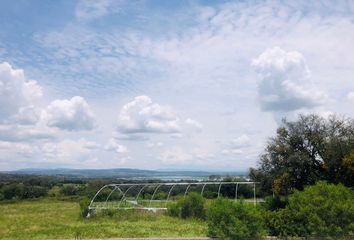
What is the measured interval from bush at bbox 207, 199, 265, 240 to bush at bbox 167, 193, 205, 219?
9049 mm

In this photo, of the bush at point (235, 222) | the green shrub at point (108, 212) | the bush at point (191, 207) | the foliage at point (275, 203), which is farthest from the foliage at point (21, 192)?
the bush at point (235, 222)

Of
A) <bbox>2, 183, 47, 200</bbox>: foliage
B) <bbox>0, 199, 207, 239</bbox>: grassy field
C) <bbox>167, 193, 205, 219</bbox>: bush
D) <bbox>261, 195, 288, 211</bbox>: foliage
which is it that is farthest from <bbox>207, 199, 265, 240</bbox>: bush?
<bbox>2, 183, 47, 200</bbox>: foliage

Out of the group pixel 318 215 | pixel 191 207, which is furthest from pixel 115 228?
pixel 318 215

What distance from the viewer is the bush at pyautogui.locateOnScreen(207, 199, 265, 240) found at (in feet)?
38.6

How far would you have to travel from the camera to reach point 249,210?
12.2 m

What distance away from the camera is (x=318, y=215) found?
12.0 metres

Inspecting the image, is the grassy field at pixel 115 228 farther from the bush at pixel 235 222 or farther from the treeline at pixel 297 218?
the treeline at pixel 297 218

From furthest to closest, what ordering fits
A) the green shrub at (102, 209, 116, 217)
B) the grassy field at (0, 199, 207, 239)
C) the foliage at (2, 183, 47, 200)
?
the foliage at (2, 183, 47, 200) < the green shrub at (102, 209, 116, 217) < the grassy field at (0, 199, 207, 239)

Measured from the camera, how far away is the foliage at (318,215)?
11.7 meters

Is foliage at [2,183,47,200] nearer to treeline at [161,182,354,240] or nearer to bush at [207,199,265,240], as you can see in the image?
bush at [207,199,265,240]

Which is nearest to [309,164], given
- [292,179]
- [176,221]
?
[292,179]

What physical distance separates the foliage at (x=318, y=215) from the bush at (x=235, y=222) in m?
0.76

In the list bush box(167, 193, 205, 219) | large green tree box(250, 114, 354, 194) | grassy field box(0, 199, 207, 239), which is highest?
large green tree box(250, 114, 354, 194)

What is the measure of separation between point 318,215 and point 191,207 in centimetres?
1051
